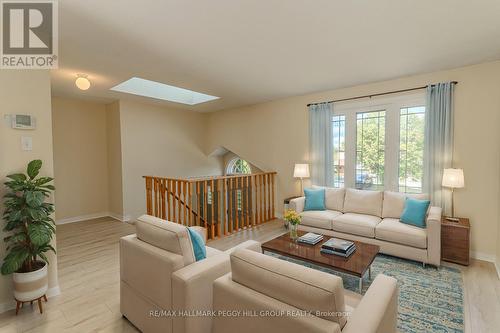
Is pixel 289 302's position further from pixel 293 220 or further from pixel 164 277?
pixel 293 220

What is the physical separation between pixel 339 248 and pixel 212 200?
241 cm

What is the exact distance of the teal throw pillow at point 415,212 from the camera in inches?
129

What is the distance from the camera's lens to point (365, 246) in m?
2.83

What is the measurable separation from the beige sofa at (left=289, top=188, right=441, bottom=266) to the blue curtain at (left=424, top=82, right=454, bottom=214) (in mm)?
294

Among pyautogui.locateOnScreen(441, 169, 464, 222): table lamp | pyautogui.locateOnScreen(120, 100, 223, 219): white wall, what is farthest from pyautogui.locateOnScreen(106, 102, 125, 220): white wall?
pyautogui.locateOnScreen(441, 169, 464, 222): table lamp

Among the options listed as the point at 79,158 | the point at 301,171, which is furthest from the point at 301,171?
the point at 79,158

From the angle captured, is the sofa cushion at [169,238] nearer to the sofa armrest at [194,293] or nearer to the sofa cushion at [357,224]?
the sofa armrest at [194,293]

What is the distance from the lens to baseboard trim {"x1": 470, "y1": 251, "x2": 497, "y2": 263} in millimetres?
3300

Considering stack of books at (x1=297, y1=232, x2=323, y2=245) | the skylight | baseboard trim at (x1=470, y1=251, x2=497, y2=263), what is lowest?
baseboard trim at (x1=470, y1=251, x2=497, y2=263)

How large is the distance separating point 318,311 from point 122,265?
177 centimetres

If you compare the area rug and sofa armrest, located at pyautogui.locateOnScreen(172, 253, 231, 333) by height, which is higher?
sofa armrest, located at pyautogui.locateOnScreen(172, 253, 231, 333)

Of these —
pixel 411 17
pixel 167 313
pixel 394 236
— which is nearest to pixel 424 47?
pixel 411 17

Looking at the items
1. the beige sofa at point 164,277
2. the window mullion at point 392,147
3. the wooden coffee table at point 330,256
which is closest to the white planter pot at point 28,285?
the beige sofa at point 164,277

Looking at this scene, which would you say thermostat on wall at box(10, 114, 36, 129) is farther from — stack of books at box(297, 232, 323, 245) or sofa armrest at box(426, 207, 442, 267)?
sofa armrest at box(426, 207, 442, 267)
